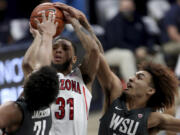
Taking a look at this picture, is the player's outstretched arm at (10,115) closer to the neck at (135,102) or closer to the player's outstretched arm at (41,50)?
the player's outstretched arm at (41,50)

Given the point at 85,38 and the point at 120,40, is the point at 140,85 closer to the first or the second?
the point at 85,38

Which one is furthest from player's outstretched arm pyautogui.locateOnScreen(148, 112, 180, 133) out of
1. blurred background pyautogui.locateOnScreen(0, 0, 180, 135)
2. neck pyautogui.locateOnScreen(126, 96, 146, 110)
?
blurred background pyautogui.locateOnScreen(0, 0, 180, 135)

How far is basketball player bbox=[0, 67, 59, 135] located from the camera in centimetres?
416

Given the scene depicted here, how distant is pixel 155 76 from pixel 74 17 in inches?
42.6

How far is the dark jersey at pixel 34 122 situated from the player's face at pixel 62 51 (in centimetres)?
102

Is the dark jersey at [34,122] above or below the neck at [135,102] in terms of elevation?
above

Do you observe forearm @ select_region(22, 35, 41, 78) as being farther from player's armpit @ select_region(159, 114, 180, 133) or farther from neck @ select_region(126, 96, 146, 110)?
player's armpit @ select_region(159, 114, 180, 133)

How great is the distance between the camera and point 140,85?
529cm

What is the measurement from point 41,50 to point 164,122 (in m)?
1.45

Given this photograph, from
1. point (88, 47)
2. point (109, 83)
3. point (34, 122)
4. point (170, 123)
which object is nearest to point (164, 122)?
point (170, 123)

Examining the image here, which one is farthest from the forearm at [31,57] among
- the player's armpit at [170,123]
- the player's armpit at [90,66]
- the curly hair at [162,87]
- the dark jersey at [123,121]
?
the player's armpit at [170,123]

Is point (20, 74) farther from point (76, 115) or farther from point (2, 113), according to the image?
point (2, 113)

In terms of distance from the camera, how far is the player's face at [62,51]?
213 inches

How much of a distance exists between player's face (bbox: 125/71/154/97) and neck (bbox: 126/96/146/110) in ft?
0.17
